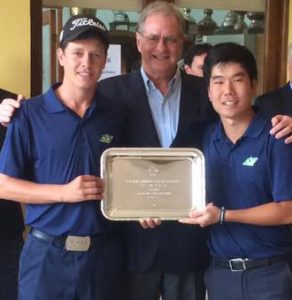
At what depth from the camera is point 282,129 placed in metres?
1.84

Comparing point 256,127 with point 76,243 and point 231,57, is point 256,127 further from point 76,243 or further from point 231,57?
point 76,243

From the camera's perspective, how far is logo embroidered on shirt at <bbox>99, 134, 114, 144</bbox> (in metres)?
1.94

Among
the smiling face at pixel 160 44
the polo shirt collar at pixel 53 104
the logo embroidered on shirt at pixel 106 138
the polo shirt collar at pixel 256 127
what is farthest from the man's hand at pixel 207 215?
the smiling face at pixel 160 44

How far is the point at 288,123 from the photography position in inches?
72.6

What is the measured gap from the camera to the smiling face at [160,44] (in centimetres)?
217

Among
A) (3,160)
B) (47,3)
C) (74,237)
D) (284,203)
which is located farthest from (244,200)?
(47,3)

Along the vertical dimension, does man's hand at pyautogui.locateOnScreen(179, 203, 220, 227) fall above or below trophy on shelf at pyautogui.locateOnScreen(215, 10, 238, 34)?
below

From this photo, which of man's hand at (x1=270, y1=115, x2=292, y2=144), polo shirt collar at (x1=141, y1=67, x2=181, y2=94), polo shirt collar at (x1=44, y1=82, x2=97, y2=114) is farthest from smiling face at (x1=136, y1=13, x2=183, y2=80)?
man's hand at (x1=270, y1=115, x2=292, y2=144)

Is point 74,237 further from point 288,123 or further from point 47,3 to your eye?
point 47,3

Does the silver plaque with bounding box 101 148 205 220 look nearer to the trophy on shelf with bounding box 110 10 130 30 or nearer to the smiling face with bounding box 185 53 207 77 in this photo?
the smiling face with bounding box 185 53 207 77

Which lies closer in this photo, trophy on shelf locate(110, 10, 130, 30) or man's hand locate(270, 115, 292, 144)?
man's hand locate(270, 115, 292, 144)

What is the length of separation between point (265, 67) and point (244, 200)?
6.28ft

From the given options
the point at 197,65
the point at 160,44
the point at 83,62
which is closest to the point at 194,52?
the point at 197,65

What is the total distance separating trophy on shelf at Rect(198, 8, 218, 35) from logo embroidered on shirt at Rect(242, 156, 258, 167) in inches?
74.2
